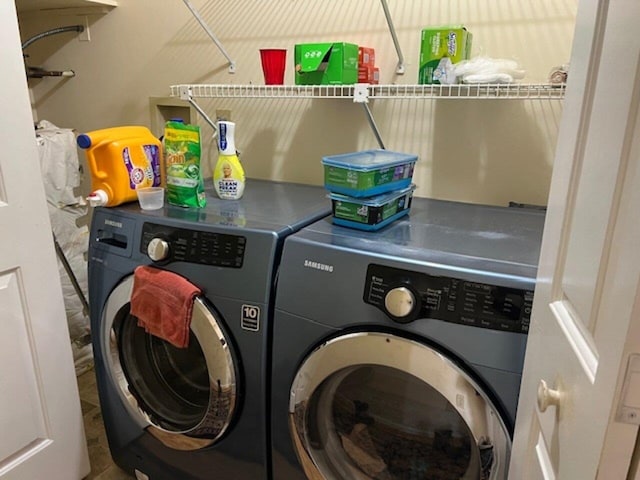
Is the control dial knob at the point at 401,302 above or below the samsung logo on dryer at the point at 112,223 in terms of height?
below

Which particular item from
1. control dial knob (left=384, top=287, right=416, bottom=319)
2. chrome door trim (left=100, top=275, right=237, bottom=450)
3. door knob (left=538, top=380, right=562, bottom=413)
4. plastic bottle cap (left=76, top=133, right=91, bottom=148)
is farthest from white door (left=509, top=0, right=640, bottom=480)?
plastic bottle cap (left=76, top=133, right=91, bottom=148)

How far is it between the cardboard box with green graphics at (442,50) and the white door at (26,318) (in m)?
1.13

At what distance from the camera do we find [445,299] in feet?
3.20

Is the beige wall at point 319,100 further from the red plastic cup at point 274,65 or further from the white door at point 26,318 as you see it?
the white door at point 26,318

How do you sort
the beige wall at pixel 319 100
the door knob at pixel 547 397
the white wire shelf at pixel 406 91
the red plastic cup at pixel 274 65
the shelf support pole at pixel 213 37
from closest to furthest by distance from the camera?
1. the door knob at pixel 547 397
2. the white wire shelf at pixel 406 91
3. the beige wall at pixel 319 100
4. the red plastic cup at pixel 274 65
5. the shelf support pole at pixel 213 37

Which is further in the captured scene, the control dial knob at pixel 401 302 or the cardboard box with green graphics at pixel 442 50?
the cardboard box with green graphics at pixel 442 50

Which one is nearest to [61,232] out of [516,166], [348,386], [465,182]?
[348,386]

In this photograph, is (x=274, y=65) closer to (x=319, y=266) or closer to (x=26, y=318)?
(x=319, y=266)

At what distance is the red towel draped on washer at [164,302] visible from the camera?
125 cm

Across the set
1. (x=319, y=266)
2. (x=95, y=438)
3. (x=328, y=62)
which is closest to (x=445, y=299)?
(x=319, y=266)

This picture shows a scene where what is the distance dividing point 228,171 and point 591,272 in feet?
3.80

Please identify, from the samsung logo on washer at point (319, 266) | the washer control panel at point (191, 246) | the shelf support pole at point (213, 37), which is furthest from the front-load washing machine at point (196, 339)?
the shelf support pole at point (213, 37)

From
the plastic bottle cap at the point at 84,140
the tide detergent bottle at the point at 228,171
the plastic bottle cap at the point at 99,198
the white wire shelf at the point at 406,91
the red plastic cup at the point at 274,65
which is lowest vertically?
the plastic bottle cap at the point at 99,198

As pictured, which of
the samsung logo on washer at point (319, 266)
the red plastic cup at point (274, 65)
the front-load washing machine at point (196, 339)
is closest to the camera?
the samsung logo on washer at point (319, 266)
